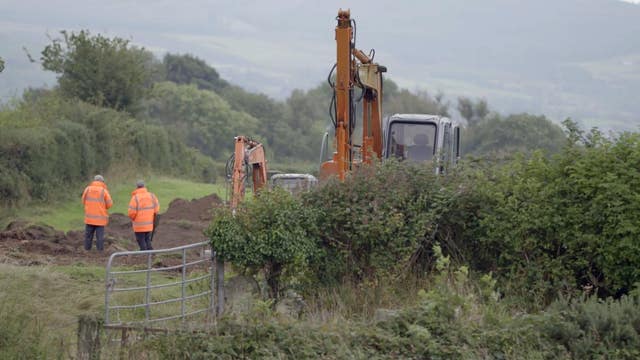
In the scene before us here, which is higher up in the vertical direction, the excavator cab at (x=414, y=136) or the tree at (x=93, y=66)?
the tree at (x=93, y=66)

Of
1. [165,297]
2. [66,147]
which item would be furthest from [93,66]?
[165,297]

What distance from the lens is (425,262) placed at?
1537 centimetres

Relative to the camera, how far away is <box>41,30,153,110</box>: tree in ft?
132

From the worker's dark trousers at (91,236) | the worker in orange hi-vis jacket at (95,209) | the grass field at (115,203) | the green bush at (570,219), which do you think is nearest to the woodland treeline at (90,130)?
the grass field at (115,203)

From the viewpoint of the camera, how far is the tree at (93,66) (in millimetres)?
40094

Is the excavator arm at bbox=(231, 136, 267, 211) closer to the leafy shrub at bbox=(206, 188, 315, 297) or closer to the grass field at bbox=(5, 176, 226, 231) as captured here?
the leafy shrub at bbox=(206, 188, 315, 297)

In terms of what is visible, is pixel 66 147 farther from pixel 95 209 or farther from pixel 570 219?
pixel 570 219

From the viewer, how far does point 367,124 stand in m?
21.6

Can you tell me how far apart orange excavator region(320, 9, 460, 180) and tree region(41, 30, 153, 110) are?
20.8 m

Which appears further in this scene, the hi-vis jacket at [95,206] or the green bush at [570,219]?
the hi-vis jacket at [95,206]

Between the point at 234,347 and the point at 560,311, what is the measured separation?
3912 millimetres

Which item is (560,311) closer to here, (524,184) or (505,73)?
(524,184)

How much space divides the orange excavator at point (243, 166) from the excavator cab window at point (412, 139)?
3.89 meters

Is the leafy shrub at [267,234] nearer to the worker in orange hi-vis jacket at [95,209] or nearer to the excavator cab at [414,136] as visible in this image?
the worker in orange hi-vis jacket at [95,209]
